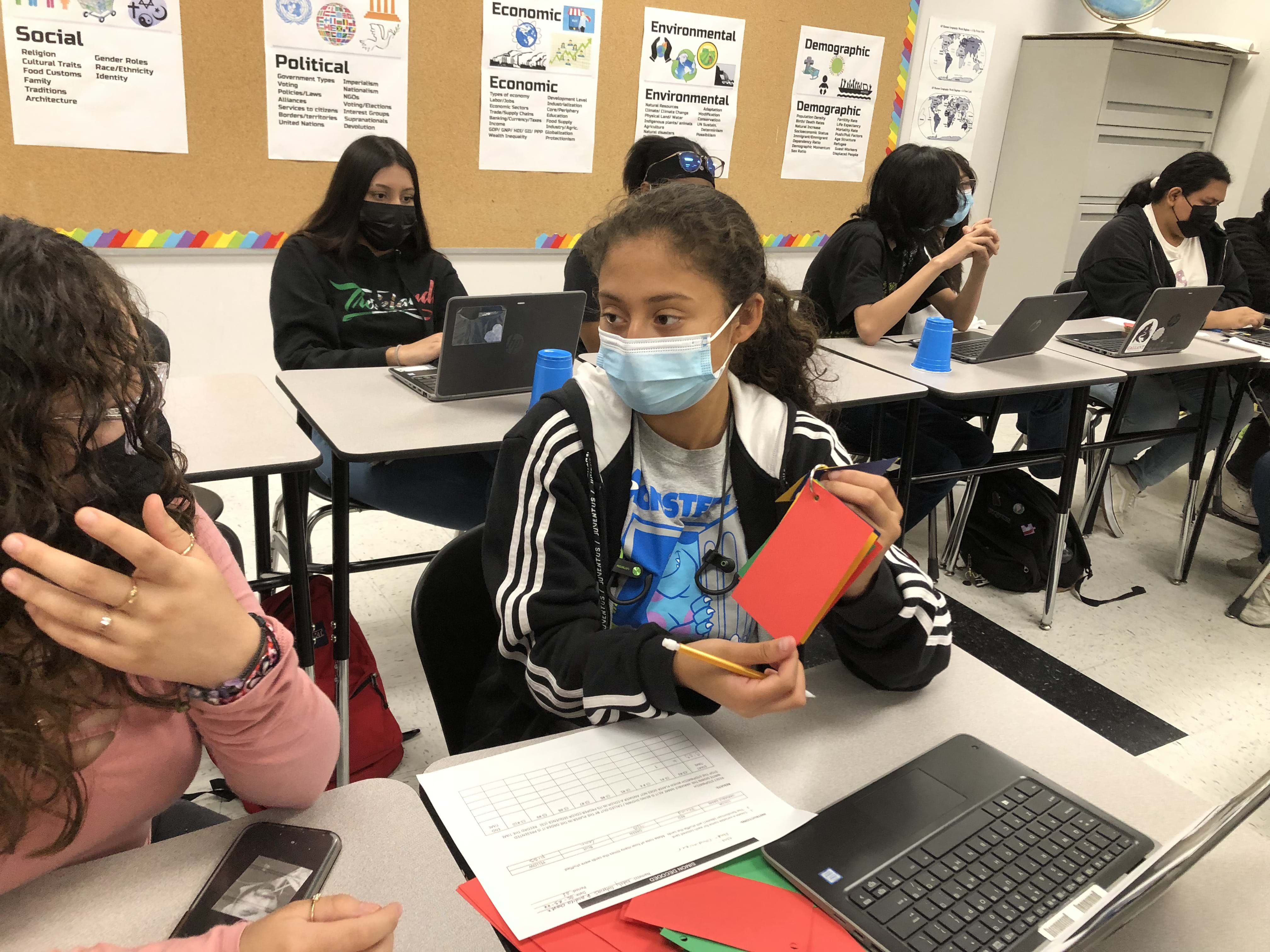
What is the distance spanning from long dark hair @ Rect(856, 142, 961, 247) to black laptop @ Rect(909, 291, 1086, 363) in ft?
1.11

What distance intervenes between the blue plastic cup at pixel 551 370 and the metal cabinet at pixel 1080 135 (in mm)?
3608

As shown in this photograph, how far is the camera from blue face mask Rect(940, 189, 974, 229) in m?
2.67

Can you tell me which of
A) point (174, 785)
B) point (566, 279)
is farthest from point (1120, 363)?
point (174, 785)

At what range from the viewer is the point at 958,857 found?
2.63 ft

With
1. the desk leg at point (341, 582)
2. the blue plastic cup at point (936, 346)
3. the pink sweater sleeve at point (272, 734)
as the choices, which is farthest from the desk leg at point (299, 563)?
the blue plastic cup at point (936, 346)

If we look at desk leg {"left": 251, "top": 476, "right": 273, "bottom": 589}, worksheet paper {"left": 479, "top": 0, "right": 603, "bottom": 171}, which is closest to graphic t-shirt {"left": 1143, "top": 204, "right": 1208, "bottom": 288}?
worksheet paper {"left": 479, "top": 0, "right": 603, "bottom": 171}

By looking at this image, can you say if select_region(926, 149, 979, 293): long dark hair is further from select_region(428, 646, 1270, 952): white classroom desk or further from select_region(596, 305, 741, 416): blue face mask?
select_region(428, 646, 1270, 952): white classroom desk

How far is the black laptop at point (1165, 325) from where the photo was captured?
271 centimetres

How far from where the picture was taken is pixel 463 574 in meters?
1.17

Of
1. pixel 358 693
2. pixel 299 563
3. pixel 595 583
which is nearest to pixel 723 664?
pixel 595 583

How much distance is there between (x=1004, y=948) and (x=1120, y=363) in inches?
94.7

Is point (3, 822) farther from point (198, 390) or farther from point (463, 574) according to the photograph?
point (198, 390)

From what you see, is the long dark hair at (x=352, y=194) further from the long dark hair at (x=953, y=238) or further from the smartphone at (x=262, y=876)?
the smartphone at (x=262, y=876)

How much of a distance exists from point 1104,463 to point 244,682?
10.4ft
